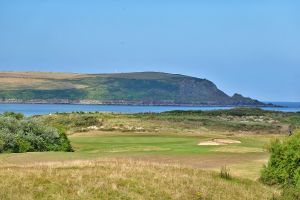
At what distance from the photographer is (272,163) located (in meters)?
28.8

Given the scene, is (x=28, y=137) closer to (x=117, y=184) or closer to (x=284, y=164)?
(x=284, y=164)

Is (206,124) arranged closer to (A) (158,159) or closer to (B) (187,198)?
(A) (158,159)

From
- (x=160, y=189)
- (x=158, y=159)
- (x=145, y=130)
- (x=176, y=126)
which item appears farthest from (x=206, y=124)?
(x=160, y=189)

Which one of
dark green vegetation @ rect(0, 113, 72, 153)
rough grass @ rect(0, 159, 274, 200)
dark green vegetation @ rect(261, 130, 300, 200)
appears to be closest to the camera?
rough grass @ rect(0, 159, 274, 200)

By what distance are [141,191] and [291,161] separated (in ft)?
33.1

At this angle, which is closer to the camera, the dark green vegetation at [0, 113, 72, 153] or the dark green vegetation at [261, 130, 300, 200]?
the dark green vegetation at [261, 130, 300, 200]

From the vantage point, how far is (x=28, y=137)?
4806cm

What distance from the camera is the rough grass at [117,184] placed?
19.5 m

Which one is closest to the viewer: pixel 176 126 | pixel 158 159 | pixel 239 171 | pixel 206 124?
pixel 239 171

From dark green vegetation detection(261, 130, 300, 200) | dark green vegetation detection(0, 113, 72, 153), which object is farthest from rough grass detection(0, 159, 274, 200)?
dark green vegetation detection(0, 113, 72, 153)

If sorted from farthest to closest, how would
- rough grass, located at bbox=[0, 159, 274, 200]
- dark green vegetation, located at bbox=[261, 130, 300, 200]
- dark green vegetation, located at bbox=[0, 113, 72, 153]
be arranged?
dark green vegetation, located at bbox=[0, 113, 72, 153] < dark green vegetation, located at bbox=[261, 130, 300, 200] < rough grass, located at bbox=[0, 159, 274, 200]

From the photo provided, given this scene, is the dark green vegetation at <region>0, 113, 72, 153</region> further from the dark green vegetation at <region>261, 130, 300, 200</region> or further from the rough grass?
the dark green vegetation at <region>261, 130, 300, 200</region>

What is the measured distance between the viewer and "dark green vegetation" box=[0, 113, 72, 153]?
45875 millimetres

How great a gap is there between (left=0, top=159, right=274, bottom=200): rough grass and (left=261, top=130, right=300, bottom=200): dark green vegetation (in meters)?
2.12
